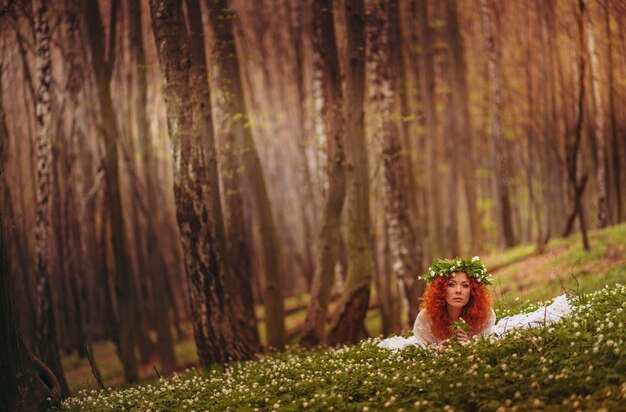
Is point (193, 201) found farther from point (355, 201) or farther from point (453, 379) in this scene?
point (453, 379)

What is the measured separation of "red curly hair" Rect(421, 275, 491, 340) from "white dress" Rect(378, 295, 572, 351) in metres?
0.07

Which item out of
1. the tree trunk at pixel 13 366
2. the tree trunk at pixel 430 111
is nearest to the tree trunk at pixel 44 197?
the tree trunk at pixel 13 366

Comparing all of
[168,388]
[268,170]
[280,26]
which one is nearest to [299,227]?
[268,170]

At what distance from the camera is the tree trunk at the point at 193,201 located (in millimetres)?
10328

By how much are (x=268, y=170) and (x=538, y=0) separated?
1400cm

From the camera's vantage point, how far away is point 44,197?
1222 centimetres

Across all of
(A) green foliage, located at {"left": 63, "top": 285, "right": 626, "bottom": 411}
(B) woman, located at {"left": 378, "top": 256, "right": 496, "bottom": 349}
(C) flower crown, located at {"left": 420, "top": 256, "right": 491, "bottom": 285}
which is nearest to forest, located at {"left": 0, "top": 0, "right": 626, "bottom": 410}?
(A) green foliage, located at {"left": 63, "top": 285, "right": 626, "bottom": 411}

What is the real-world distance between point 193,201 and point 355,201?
138 inches

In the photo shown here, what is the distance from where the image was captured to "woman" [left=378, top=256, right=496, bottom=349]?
7.81 meters

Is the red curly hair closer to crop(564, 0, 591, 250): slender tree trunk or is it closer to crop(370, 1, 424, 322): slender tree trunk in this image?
crop(370, 1, 424, 322): slender tree trunk

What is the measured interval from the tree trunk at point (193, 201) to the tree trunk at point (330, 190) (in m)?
2.45

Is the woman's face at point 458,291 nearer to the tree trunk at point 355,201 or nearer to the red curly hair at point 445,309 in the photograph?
the red curly hair at point 445,309

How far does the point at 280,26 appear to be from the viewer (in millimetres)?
24672

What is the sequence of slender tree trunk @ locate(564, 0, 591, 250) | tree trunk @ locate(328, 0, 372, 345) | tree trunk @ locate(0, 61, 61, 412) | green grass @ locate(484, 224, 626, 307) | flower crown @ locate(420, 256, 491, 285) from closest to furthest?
tree trunk @ locate(0, 61, 61, 412) < flower crown @ locate(420, 256, 491, 285) < tree trunk @ locate(328, 0, 372, 345) < green grass @ locate(484, 224, 626, 307) < slender tree trunk @ locate(564, 0, 591, 250)
